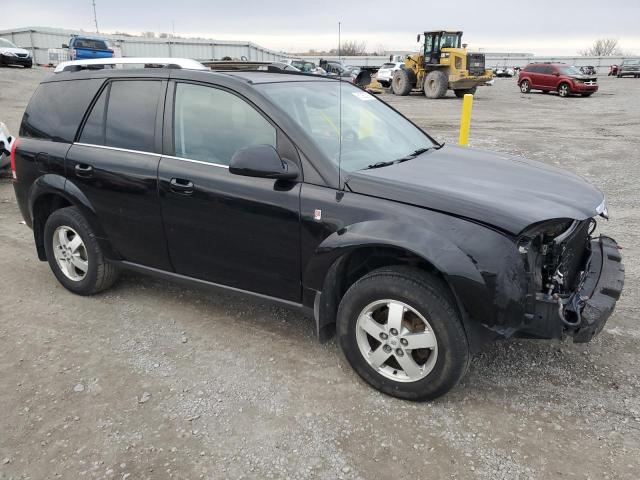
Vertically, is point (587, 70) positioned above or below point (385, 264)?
above

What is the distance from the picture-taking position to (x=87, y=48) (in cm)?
2605

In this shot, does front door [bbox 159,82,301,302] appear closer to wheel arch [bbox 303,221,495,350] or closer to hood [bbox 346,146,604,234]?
wheel arch [bbox 303,221,495,350]

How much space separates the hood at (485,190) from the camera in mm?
2662

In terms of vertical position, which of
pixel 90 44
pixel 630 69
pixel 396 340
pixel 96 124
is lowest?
pixel 396 340

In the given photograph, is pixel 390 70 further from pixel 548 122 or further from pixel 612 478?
pixel 612 478

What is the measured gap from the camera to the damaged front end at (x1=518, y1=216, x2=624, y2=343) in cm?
263

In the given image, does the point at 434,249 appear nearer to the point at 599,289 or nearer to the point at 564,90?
the point at 599,289

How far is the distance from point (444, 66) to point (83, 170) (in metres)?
22.4

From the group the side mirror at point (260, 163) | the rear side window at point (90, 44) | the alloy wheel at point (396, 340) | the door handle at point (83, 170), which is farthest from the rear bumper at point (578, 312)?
the rear side window at point (90, 44)

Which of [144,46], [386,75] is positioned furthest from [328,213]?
[144,46]

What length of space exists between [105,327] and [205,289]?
863 millimetres

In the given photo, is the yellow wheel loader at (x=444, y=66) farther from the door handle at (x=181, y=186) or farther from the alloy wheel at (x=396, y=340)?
the alloy wheel at (x=396, y=340)

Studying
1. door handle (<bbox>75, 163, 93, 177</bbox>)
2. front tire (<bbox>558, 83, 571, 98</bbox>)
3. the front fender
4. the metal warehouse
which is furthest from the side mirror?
the metal warehouse

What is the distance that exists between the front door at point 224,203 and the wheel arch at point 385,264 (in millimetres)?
201
